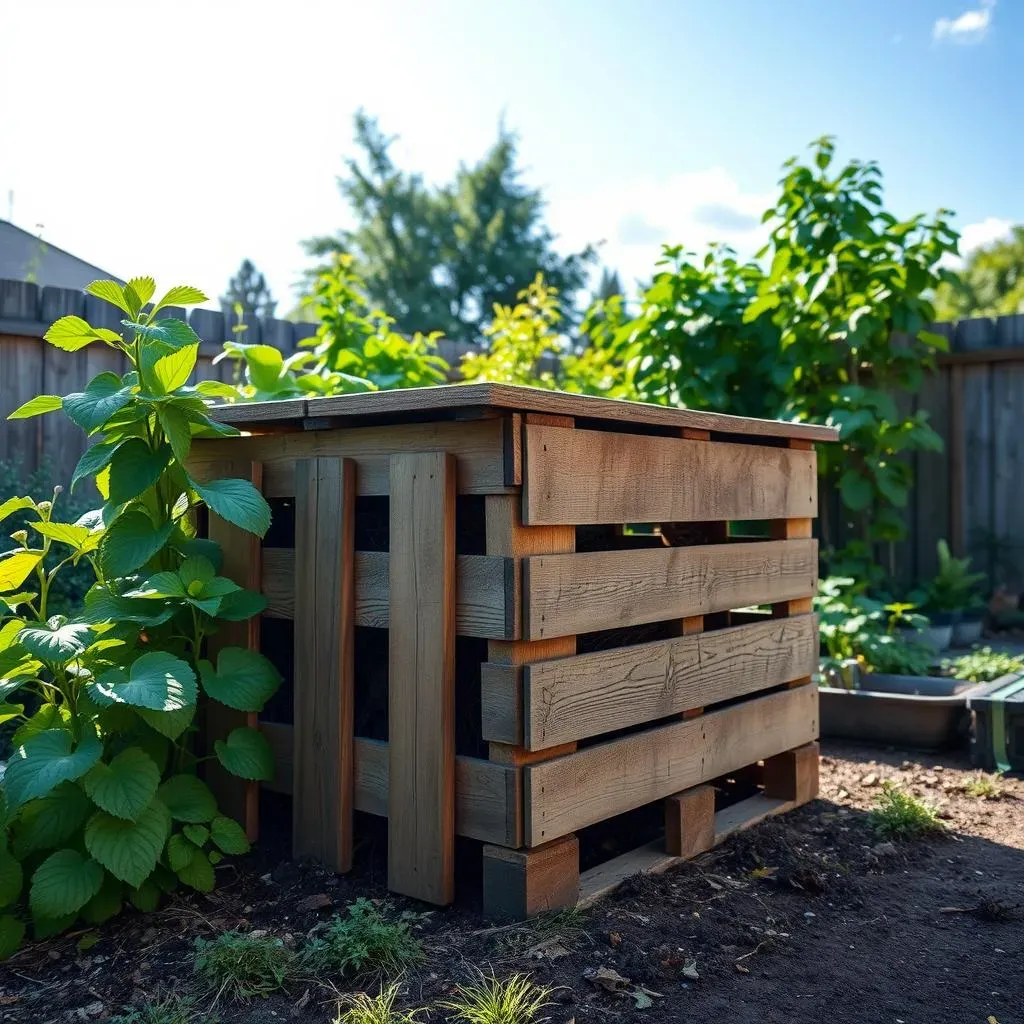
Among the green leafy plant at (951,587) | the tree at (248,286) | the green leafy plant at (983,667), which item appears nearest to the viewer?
the green leafy plant at (983,667)

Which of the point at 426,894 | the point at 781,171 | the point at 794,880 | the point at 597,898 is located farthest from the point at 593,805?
the point at 781,171

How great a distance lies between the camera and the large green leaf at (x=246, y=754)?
2562 mm

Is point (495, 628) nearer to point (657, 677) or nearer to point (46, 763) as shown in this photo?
point (657, 677)

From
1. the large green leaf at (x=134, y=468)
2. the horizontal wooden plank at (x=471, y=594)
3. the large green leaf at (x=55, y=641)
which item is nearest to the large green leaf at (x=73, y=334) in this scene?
the large green leaf at (x=134, y=468)

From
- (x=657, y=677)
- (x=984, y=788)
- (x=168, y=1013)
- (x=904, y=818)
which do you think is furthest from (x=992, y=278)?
(x=168, y=1013)

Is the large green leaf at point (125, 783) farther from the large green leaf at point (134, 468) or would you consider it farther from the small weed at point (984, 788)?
the small weed at point (984, 788)

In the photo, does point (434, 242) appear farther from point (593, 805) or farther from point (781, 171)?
point (593, 805)

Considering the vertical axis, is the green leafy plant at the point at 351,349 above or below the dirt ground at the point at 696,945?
above

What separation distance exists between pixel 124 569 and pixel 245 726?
1.94ft

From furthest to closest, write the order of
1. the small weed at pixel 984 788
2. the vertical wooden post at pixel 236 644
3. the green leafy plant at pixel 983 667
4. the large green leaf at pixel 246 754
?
the green leafy plant at pixel 983 667 → the small weed at pixel 984 788 → the vertical wooden post at pixel 236 644 → the large green leaf at pixel 246 754

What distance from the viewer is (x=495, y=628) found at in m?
2.27

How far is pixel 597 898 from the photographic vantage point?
2461mm

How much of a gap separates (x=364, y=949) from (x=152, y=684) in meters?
0.70

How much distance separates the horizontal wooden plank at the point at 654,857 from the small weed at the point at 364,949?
17.5 inches
